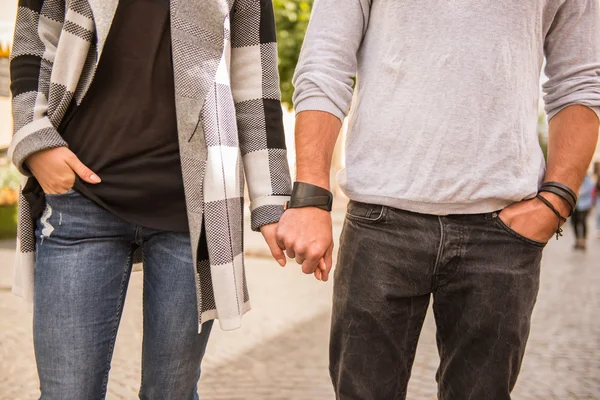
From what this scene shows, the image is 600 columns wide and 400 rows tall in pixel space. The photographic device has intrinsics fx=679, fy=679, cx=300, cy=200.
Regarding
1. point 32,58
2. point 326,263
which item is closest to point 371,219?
point 326,263

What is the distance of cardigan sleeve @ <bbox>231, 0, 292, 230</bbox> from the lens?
5.84 feet

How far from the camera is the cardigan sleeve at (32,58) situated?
159cm

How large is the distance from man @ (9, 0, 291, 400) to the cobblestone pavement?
2.13m

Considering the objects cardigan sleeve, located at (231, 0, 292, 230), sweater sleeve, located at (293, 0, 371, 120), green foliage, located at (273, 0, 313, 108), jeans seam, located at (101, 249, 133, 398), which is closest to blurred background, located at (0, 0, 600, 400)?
jeans seam, located at (101, 249, 133, 398)

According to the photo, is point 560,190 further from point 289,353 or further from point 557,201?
point 289,353

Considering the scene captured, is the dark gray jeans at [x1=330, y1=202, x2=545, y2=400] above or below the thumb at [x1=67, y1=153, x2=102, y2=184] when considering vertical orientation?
below

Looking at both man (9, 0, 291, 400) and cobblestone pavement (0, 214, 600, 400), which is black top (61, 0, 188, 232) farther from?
cobblestone pavement (0, 214, 600, 400)

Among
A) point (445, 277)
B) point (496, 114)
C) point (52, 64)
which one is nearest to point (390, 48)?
point (496, 114)

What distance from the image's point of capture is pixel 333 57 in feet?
5.64

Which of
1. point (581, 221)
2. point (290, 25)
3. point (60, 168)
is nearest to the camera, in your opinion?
point (60, 168)

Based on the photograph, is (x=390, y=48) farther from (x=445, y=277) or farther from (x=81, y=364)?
(x=81, y=364)

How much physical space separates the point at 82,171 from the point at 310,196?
0.54 m

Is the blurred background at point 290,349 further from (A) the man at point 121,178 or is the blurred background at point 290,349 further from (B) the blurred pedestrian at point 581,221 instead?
(B) the blurred pedestrian at point 581,221

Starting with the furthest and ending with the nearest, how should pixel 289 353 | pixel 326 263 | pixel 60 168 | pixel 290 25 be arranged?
pixel 290 25, pixel 289 353, pixel 326 263, pixel 60 168
